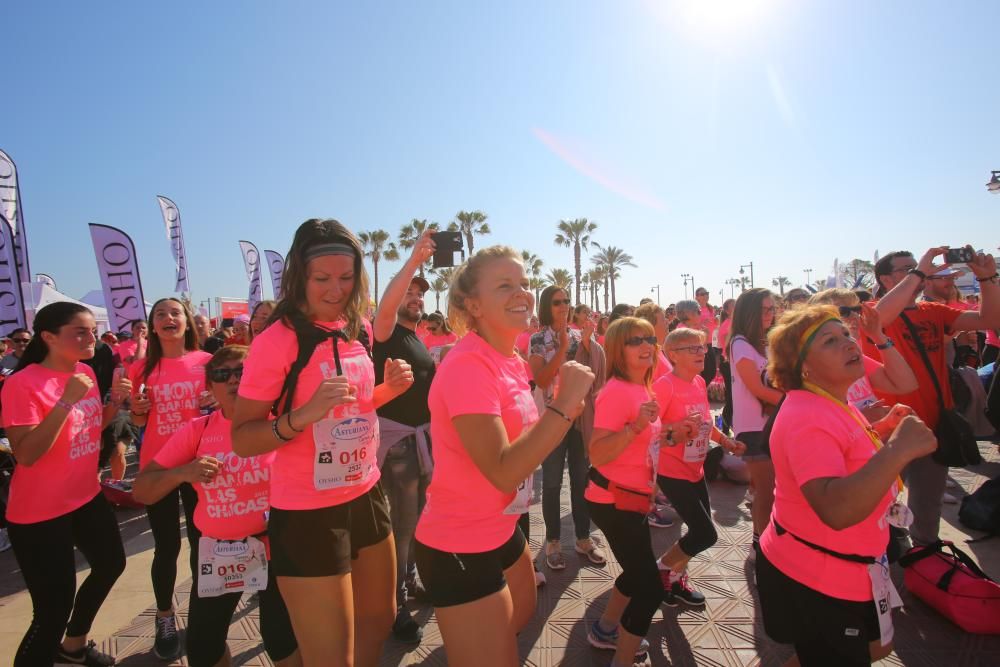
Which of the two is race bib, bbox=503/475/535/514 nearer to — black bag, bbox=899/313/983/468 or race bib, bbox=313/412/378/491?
race bib, bbox=313/412/378/491

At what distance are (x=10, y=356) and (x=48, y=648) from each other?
7884mm

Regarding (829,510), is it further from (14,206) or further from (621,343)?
(14,206)

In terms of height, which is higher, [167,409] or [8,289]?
[8,289]

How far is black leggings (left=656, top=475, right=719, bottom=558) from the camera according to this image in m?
3.02

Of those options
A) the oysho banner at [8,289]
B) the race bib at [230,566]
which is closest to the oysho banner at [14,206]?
the oysho banner at [8,289]

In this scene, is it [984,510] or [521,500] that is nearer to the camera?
[521,500]

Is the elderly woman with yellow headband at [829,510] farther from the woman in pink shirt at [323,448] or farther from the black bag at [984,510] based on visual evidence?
the black bag at [984,510]

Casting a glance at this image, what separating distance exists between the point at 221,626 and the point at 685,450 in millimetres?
2638

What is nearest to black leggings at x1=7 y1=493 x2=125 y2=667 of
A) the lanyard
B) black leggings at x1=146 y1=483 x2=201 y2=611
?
black leggings at x1=146 y1=483 x2=201 y2=611

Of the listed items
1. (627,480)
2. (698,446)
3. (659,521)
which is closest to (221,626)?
(627,480)

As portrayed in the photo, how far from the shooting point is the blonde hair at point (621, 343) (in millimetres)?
2918

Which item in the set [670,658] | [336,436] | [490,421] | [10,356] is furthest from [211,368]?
[10,356]

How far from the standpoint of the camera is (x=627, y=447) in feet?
8.86

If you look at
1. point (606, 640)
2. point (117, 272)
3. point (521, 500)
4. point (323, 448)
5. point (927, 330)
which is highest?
point (117, 272)
